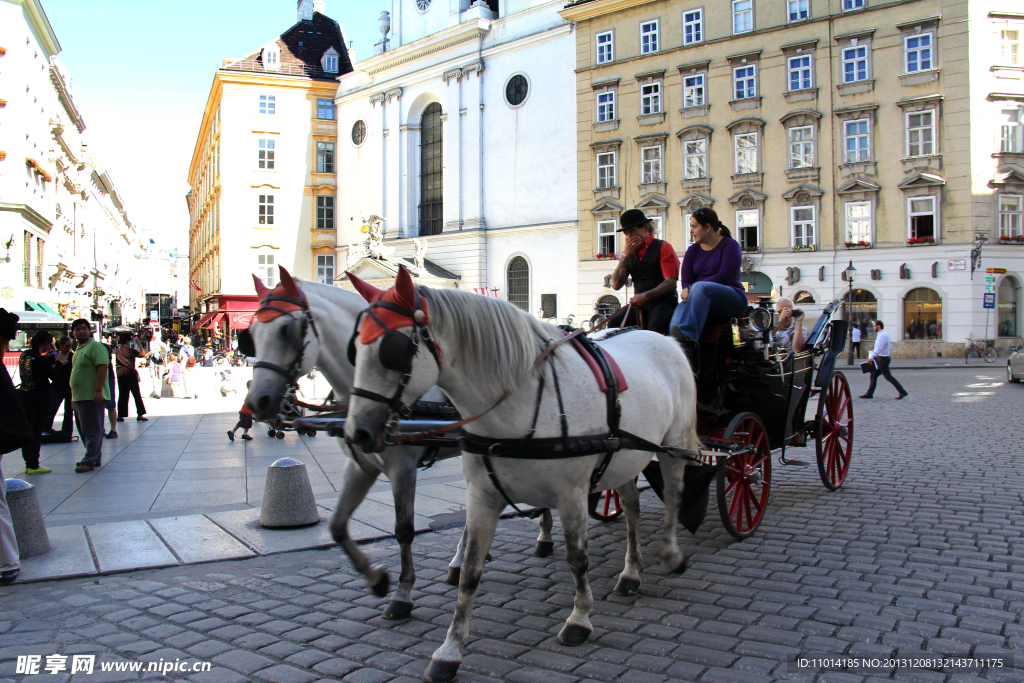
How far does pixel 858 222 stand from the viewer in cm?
2950

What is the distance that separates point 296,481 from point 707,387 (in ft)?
12.0

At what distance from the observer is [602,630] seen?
3932 millimetres

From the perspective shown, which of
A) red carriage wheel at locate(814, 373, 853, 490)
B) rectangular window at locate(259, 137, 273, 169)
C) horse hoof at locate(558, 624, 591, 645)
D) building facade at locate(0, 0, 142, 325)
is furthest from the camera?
rectangular window at locate(259, 137, 273, 169)

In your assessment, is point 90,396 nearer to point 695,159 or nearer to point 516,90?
point 695,159

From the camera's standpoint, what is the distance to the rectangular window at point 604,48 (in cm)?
3506

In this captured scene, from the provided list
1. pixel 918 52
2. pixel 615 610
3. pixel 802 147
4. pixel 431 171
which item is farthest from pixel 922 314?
pixel 615 610

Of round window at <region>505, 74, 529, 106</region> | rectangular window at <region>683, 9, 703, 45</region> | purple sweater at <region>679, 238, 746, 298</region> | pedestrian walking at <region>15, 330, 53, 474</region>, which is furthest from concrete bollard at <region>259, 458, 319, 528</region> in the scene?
round window at <region>505, 74, 529, 106</region>

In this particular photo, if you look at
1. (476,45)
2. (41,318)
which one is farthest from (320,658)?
(476,45)

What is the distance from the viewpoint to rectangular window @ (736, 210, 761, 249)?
31453mm

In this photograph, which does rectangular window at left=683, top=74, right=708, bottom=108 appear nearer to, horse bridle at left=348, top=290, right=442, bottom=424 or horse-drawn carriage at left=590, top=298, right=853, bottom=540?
horse-drawn carriage at left=590, top=298, right=853, bottom=540

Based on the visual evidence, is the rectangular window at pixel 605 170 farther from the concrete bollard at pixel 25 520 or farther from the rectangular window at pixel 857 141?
the concrete bollard at pixel 25 520

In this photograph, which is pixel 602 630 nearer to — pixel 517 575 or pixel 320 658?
pixel 517 575

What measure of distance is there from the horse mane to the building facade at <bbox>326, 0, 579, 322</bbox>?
32.4 metres

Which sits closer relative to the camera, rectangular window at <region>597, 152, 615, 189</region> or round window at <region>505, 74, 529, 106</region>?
rectangular window at <region>597, 152, 615, 189</region>
